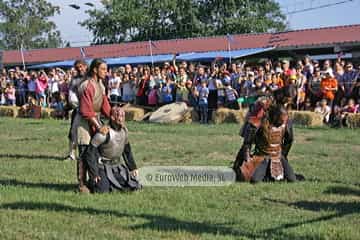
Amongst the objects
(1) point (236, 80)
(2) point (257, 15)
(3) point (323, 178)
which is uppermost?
(2) point (257, 15)

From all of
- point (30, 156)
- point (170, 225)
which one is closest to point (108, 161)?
point (170, 225)

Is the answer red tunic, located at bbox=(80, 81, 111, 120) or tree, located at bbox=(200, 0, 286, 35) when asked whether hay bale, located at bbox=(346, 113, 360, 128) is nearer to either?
red tunic, located at bbox=(80, 81, 111, 120)

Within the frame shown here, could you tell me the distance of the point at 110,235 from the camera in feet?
18.2

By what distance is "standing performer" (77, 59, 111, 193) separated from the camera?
746cm

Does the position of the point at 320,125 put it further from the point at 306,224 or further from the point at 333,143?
the point at 306,224

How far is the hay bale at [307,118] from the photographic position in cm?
1584

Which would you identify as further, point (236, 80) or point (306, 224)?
point (236, 80)

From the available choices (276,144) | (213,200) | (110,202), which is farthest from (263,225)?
(276,144)

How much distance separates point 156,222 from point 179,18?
155 feet

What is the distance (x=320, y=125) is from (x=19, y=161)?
834 centimetres

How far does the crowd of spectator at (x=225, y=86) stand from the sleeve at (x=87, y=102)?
19.2 ft

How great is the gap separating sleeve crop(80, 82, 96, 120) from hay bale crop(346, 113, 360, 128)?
9292 mm

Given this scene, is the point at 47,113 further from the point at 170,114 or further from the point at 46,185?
the point at 46,185

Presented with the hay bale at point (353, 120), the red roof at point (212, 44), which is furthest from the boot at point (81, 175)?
the red roof at point (212, 44)
